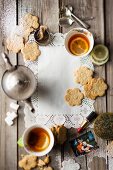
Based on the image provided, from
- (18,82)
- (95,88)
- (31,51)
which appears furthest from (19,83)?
(95,88)

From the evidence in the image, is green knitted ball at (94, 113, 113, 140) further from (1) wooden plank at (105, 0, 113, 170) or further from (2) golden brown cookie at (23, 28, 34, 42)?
(2) golden brown cookie at (23, 28, 34, 42)

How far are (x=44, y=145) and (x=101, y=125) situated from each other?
171mm

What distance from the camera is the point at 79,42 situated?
4.91 feet

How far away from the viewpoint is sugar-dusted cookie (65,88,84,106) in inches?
58.6

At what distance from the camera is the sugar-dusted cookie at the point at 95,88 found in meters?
1.49

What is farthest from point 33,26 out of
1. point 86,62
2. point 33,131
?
point 33,131

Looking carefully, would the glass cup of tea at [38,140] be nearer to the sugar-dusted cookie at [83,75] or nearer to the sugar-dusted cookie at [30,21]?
the sugar-dusted cookie at [83,75]

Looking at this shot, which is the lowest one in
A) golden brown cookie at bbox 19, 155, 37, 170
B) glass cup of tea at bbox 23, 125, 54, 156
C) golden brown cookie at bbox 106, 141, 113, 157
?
golden brown cookie at bbox 19, 155, 37, 170

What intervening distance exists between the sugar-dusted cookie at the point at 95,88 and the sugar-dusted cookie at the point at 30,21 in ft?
0.74

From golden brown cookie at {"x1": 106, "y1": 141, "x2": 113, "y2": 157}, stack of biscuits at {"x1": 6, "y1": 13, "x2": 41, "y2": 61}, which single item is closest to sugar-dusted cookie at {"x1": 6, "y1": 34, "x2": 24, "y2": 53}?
stack of biscuits at {"x1": 6, "y1": 13, "x2": 41, "y2": 61}

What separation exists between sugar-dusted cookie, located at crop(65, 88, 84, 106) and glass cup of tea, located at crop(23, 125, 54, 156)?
0.35 ft

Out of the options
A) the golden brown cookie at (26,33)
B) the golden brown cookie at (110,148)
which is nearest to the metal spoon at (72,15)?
the golden brown cookie at (26,33)

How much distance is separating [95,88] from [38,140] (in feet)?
0.72

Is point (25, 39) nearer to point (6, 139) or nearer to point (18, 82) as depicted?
point (18, 82)
